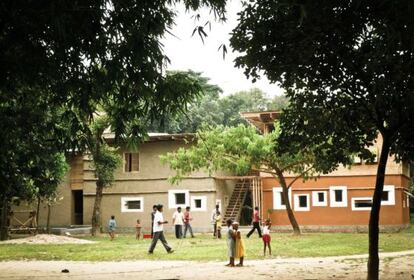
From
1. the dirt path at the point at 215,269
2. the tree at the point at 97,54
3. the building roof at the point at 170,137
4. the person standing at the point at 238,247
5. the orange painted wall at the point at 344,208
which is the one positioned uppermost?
the building roof at the point at 170,137

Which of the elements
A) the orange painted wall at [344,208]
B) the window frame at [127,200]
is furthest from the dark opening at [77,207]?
the orange painted wall at [344,208]

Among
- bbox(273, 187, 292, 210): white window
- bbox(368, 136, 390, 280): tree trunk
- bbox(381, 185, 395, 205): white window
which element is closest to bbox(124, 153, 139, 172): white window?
bbox(273, 187, 292, 210): white window

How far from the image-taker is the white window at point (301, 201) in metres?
30.7

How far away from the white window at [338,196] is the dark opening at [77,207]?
1629 centimetres

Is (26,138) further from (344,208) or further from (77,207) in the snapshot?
(77,207)

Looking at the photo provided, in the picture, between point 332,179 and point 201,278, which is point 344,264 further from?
point 332,179

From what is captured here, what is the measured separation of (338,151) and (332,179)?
1966 centimetres

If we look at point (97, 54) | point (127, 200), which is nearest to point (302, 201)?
point (127, 200)

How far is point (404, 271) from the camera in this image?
476 inches

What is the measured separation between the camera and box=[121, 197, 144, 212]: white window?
33281 millimetres

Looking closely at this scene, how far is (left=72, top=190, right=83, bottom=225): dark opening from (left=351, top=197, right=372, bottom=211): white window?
17479mm

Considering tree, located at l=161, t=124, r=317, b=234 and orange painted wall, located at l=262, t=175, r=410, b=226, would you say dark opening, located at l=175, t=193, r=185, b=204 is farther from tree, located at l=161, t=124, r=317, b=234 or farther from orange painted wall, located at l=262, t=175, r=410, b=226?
tree, located at l=161, t=124, r=317, b=234

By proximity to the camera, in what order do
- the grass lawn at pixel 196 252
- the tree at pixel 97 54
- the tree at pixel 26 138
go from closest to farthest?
1. the tree at pixel 97 54
2. the tree at pixel 26 138
3. the grass lawn at pixel 196 252

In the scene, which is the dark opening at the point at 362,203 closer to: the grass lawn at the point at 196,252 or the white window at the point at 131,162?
the grass lawn at the point at 196,252
